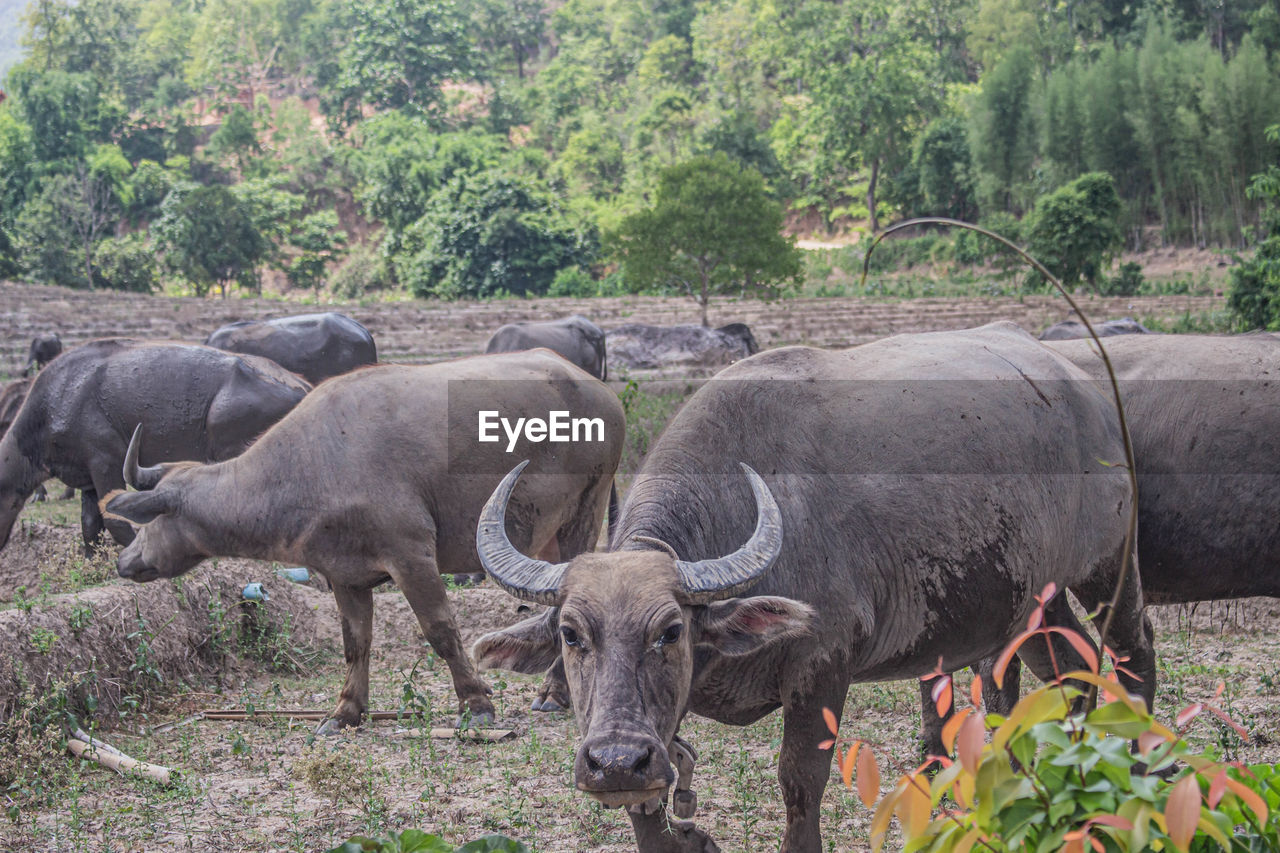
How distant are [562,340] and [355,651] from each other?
1263 centimetres

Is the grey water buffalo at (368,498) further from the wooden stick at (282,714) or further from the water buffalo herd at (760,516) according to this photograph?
the wooden stick at (282,714)

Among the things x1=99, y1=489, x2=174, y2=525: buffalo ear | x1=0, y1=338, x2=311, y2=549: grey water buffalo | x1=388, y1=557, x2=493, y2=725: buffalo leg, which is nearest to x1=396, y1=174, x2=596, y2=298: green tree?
x1=0, y1=338, x2=311, y2=549: grey water buffalo

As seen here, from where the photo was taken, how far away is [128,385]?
9734mm

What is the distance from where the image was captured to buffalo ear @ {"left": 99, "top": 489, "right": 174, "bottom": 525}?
6.33m

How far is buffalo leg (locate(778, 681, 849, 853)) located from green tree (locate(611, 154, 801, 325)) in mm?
26931

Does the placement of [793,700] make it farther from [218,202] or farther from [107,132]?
[107,132]

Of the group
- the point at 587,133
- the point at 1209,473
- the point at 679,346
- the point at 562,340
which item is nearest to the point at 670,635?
the point at 1209,473

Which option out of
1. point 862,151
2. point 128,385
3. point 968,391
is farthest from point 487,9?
point 968,391

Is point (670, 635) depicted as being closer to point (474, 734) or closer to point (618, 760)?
point (618, 760)

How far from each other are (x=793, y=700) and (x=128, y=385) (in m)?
7.73

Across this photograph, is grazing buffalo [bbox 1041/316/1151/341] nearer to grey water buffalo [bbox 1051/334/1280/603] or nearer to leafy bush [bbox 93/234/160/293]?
grey water buffalo [bbox 1051/334/1280/603]

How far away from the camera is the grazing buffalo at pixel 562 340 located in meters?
18.0

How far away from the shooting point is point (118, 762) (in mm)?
5391

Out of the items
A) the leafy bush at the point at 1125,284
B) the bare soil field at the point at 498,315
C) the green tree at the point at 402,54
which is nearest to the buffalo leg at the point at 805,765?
the bare soil field at the point at 498,315
